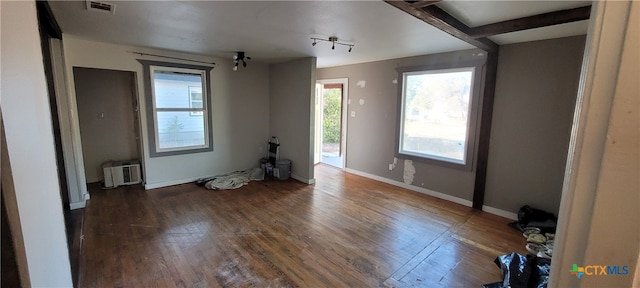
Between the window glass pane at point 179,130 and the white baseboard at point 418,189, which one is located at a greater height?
the window glass pane at point 179,130

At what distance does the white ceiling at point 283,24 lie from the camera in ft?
7.70

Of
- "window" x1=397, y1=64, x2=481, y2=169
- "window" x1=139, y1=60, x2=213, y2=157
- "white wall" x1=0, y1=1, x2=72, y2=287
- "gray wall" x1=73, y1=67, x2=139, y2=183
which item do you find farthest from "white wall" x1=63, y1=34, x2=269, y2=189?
"white wall" x1=0, y1=1, x2=72, y2=287

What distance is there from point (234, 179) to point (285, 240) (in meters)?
2.34

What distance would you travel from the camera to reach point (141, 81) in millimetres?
4234

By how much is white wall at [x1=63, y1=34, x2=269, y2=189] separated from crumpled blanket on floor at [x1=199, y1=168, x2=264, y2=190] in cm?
25

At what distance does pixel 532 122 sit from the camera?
3408mm

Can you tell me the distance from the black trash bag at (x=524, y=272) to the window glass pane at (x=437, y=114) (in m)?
1.89

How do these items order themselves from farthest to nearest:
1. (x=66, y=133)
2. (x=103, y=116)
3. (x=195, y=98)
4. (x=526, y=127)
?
(x=195, y=98) < (x=103, y=116) < (x=66, y=133) < (x=526, y=127)

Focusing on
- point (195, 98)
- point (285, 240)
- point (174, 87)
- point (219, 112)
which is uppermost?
point (174, 87)

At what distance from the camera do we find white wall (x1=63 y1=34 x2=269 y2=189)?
384 cm

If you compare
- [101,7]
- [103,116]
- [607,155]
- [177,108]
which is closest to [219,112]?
[177,108]

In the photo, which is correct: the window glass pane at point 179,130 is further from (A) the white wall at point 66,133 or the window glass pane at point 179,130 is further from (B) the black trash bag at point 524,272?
(B) the black trash bag at point 524,272

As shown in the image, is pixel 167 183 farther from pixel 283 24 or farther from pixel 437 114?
pixel 437 114

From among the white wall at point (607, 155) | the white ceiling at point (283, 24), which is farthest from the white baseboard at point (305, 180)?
the white wall at point (607, 155)
